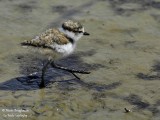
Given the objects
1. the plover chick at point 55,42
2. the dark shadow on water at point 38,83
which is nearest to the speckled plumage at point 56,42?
the plover chick at point 55,42

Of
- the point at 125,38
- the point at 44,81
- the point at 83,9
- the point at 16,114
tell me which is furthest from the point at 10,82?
the point at 83,9

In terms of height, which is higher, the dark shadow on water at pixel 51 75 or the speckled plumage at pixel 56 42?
the speckled plumage at pixel 56 42

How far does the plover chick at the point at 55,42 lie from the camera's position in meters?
6.65

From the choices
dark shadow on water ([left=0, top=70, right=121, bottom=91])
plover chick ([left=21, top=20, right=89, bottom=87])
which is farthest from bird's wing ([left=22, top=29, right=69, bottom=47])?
dark shadow on water ([left=0, top=70, right=121, bottom=91])

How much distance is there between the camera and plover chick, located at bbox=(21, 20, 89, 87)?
6.65 meters

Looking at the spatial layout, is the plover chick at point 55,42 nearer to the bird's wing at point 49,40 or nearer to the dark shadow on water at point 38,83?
the bird's wing at point 49,40

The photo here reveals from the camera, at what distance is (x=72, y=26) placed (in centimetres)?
691

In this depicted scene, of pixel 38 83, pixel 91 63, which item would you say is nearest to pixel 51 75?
pixel 38 83

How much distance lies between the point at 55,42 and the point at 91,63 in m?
1.13

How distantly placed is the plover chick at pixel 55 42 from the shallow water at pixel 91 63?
0.49m

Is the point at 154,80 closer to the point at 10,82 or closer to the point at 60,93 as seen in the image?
the point at 60,93

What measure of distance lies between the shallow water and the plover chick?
0.49 meters

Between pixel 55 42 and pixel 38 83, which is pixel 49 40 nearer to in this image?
A: pixel 55 42

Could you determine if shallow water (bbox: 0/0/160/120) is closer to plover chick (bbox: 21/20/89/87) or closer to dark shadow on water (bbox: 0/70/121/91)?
dark shadow on water (bbox: 0/70/121/91)
